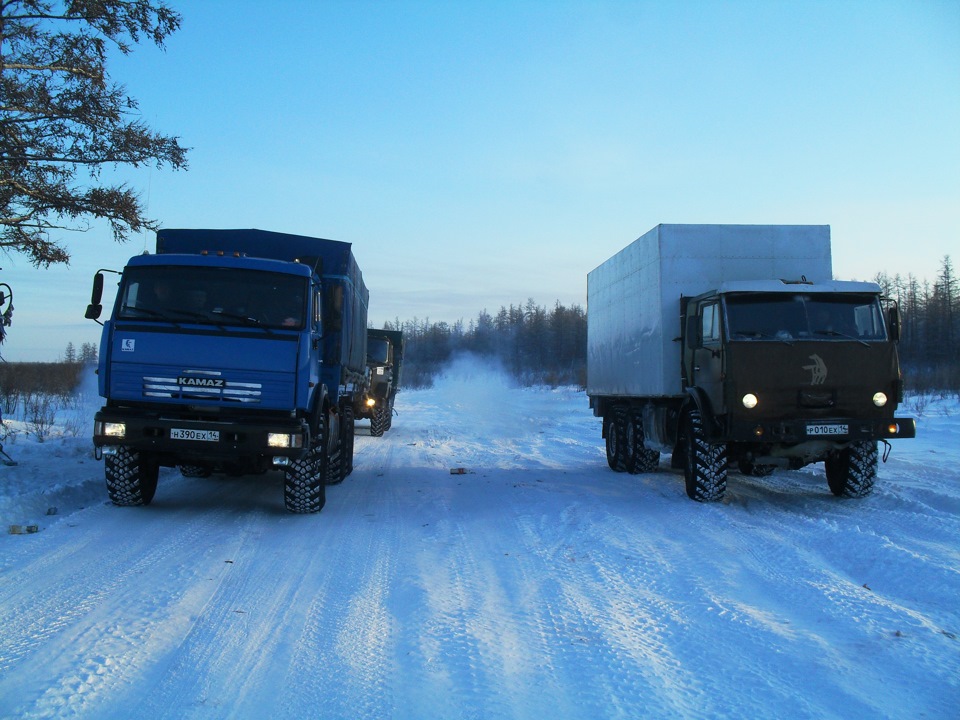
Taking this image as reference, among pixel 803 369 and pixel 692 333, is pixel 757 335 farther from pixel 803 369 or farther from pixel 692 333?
pixel 692 333

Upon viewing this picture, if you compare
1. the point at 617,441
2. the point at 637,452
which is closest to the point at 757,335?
the point at 637,452

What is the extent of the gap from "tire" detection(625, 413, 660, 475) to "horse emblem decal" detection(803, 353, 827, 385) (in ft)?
13.1

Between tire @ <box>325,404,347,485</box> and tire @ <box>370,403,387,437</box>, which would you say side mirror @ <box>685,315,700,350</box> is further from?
tire @ <box>370,403,387,437</box>

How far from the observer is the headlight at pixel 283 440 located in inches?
297

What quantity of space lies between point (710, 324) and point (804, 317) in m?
1.12

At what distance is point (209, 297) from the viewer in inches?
314

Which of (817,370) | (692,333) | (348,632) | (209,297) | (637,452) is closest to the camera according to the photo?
(348,632)

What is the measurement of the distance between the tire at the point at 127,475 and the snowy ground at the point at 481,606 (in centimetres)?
22

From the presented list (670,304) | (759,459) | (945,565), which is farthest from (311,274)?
(945,565)

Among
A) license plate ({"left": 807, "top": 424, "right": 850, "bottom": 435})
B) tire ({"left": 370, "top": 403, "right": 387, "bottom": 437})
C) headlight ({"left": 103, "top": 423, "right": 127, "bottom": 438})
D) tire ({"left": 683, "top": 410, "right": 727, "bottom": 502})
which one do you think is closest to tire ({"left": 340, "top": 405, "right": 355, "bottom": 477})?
headlight ({"left": 103, "top": 423, "right": 127, "bottom": 438})

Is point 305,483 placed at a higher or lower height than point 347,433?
lower

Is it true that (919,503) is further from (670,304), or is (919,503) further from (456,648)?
(456,648)

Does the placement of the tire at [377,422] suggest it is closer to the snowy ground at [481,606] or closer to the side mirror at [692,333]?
the snowy ground at [481,606]

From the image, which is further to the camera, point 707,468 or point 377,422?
point 377,422
